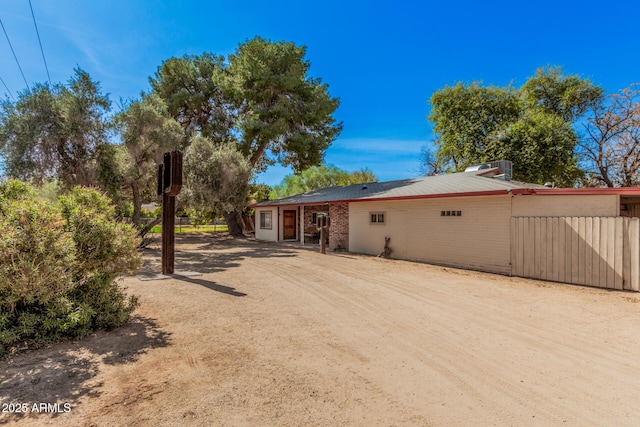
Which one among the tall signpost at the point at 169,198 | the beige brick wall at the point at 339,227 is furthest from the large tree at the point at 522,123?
the tall signpost at the point at 169,198

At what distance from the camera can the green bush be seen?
337 cm

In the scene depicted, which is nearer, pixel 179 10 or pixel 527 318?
pixel 527 318

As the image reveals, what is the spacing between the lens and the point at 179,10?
34.9ft

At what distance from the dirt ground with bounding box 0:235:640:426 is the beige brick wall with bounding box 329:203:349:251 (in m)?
8.40

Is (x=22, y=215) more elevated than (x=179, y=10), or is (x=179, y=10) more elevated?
(x=179, y=10)

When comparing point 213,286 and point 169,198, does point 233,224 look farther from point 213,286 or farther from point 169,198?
point 213,286

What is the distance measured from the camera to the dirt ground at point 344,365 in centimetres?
245

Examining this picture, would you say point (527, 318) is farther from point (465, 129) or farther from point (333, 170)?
point (333, 170)

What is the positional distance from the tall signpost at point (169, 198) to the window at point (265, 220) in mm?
10980

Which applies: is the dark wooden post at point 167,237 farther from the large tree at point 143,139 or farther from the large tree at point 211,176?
the large tree at point 211,176

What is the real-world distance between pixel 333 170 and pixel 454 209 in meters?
25.2

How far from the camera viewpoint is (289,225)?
19.3 m

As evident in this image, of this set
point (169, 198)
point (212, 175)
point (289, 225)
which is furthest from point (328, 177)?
point (169, 198)

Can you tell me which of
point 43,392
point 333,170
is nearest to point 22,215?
point 43,392
